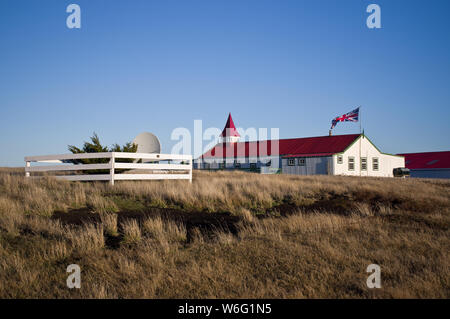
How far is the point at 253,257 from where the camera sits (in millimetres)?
5355

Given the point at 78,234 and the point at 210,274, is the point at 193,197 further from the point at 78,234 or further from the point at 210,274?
the point at 210,274

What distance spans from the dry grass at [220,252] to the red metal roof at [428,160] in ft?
167

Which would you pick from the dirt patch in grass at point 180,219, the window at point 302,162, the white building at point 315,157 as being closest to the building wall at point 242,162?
the white building at point 315,157

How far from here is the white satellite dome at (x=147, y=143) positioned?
21.0m

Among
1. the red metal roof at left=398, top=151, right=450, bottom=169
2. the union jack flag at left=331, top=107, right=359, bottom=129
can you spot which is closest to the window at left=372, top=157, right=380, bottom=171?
the union jack flag at left=331, top=107, right=359, bottom=129

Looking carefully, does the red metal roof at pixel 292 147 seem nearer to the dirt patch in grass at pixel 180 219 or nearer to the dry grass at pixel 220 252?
the dry grass at pixel 220 252

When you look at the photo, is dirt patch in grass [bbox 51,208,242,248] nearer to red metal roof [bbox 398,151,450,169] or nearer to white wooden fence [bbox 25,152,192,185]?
white wooden fence [bbox 25,152,192,185]

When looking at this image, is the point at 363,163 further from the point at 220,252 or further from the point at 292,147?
the point at 220,252

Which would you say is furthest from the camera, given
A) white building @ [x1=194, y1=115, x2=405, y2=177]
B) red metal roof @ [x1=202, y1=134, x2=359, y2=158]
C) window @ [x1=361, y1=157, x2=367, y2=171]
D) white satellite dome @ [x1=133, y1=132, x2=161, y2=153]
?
window @ [x1=361, y1=157, x2=367, y2=171]

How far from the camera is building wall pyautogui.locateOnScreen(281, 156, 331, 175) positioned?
Answer: 125ft

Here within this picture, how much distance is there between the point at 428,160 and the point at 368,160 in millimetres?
21318

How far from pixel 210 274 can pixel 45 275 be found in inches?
96.5
